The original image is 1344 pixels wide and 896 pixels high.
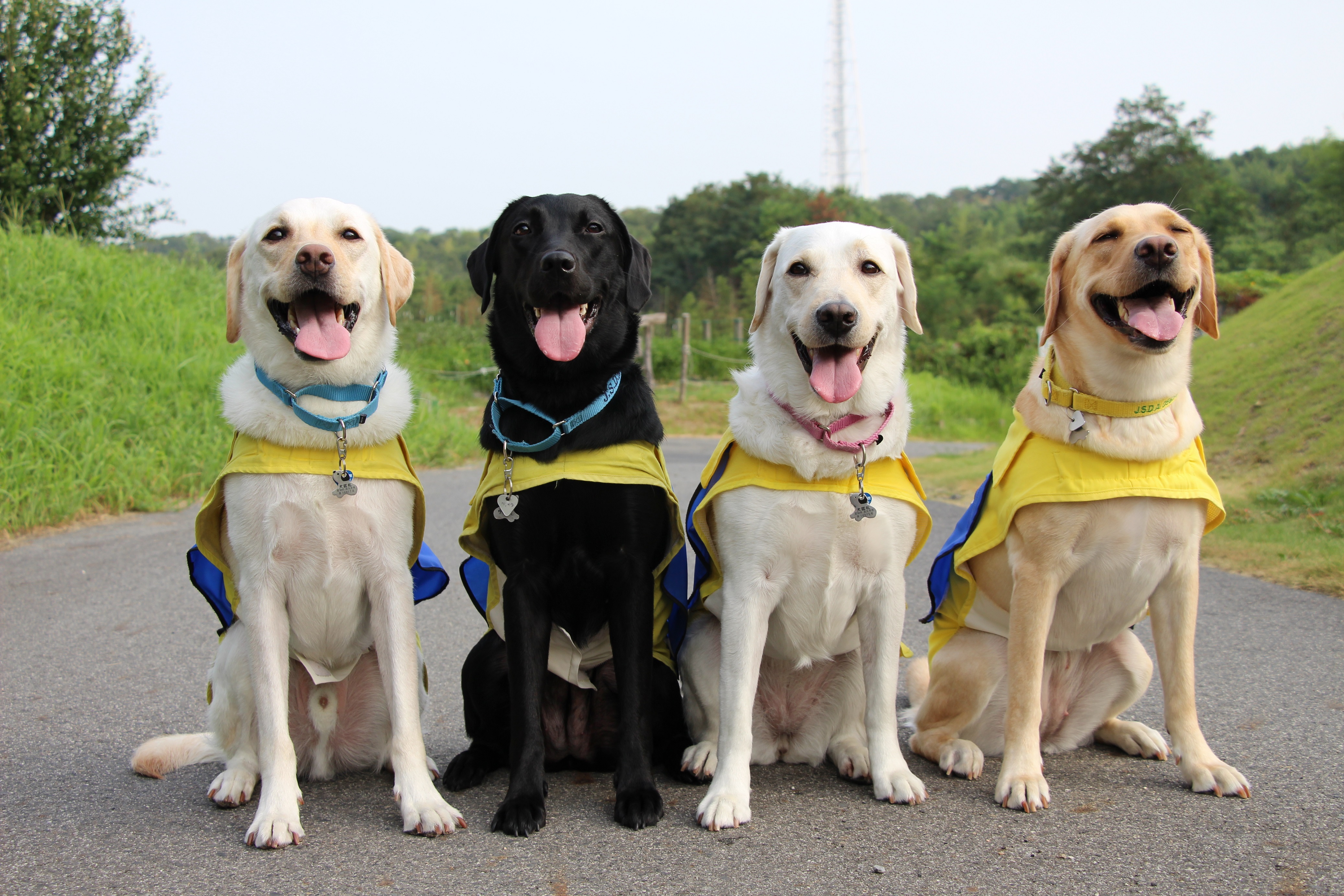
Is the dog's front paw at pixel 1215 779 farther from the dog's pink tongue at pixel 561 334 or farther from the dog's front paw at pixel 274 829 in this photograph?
the dog's front paw at pixel 274 829

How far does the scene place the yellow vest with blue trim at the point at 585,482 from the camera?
283 centimetres

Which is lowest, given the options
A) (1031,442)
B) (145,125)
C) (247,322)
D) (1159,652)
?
(1159,652)

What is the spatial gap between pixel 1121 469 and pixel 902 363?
747 millimetres

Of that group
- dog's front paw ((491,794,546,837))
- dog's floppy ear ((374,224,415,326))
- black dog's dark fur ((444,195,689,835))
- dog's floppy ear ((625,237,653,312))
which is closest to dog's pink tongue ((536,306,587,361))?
black dog's dark fur ((444,195,689,835))

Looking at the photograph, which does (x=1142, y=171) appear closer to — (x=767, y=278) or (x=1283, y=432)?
(x=1283, y=432)

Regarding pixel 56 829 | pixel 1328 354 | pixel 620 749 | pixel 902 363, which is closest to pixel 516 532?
pixel 620 749

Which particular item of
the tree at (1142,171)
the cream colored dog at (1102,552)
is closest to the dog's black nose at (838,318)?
the cream colored dog at (1102,552)

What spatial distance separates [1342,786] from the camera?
281 centimetres

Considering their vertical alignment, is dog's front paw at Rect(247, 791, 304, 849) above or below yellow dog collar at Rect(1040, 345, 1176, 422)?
below

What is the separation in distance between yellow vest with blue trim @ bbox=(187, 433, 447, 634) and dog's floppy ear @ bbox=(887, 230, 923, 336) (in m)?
1.68

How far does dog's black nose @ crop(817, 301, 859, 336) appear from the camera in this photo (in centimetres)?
271

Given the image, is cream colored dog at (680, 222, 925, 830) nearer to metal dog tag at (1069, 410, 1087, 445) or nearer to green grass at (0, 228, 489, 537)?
metal dog tag at (1069, 410, 1087, 445)

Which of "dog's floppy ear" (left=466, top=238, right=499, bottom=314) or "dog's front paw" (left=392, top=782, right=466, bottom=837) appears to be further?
"dog's floppy ear" (left=466, top=238, right=499, bottom=314)

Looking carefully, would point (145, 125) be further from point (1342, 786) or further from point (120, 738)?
point (1342, 786)
